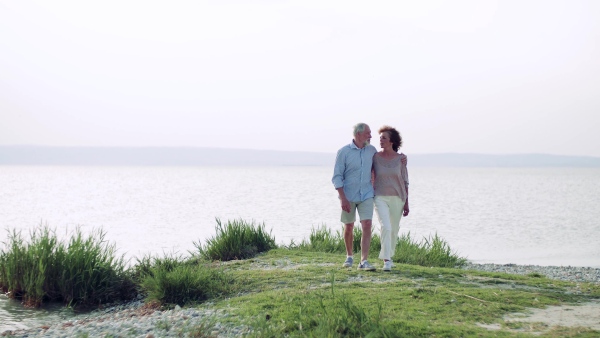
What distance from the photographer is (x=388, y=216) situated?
10531 mm

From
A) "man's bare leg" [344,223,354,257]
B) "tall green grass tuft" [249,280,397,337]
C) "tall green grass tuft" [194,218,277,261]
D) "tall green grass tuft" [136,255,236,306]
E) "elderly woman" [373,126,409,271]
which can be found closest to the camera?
"tall green grass tuft" [249,280,397,337]

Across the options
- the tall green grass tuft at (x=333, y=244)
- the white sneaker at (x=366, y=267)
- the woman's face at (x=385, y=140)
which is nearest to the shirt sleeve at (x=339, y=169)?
the woman's face at (x=385, y=140)

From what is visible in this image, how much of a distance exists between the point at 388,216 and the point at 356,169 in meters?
0.88

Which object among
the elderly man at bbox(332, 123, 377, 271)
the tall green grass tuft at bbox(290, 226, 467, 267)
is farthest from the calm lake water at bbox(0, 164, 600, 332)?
the elderly man at bbox(332, 123, 377, 271)

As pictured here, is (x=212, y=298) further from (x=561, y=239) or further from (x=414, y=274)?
(x=561, y=239)

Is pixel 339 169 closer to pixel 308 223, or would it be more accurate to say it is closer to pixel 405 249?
pixel 405 249

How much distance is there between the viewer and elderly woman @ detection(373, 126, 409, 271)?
412 inches

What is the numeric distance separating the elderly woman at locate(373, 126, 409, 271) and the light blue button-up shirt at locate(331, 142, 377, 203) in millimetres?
171

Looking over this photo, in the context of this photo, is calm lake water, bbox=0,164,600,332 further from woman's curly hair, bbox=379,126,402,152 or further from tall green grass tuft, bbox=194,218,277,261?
woman's curly hair, bbox=379,126,402,152

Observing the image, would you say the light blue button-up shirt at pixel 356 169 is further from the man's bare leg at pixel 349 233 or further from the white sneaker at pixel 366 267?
the white sneaker at pixel 366 267

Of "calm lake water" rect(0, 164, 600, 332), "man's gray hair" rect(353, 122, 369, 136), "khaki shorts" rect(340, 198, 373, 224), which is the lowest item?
"calm lake water" rect(0, 164, 600, 332)

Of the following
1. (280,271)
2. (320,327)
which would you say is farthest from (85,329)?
(280,271)

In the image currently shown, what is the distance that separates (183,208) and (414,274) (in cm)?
3849

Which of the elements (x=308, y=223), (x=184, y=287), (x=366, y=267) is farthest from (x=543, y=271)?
(x=308, y=223)
